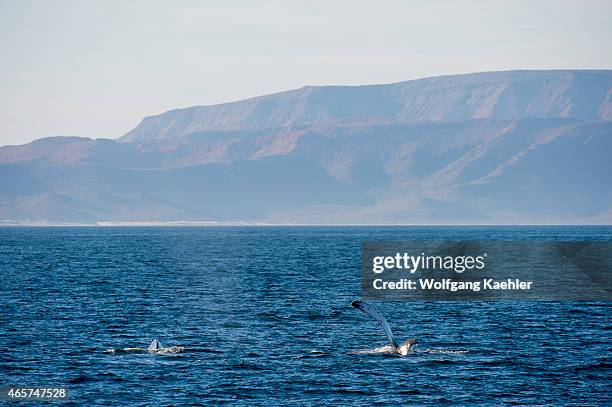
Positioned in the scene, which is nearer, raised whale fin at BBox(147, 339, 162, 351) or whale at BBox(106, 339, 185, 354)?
whale at BBox(106, 339, 185, 354)

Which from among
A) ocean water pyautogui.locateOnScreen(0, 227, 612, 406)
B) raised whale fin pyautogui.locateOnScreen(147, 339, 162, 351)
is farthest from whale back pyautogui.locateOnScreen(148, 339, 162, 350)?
ocean water pyautogui.locateOnScreen(0, 227, 612, 406)

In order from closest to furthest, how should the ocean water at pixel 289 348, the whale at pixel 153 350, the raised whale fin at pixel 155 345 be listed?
the ocean water at pixel 289 348
the whale at pixel 153 350
the raised whale fin at pixel 155 345

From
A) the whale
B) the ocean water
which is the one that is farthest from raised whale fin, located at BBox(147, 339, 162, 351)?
the ocean water

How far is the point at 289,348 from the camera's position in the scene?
58844 mm

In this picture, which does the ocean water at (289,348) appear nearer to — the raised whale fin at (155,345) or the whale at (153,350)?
the whale at (153,350)

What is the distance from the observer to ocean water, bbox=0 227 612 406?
153 feet

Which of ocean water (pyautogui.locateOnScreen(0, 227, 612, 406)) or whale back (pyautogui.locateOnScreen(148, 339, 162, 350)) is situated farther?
whale back (pyautogui.locateOnScreen(148, 339, 162, 350))

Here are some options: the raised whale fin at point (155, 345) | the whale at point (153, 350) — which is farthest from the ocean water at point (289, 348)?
the raised whale fin at point (155, 345)

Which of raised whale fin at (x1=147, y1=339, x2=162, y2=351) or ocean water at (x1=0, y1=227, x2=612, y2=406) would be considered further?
raised whale fin at (x1=147, y1=339, x2=162, y2=351)

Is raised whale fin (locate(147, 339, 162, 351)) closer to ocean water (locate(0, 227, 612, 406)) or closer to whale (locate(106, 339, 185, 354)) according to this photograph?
whale (locate(106, 339, 185, 354))

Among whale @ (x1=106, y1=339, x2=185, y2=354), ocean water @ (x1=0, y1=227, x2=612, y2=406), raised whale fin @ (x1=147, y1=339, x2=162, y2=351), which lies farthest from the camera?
raised whale fin @ (x1=147, y1=339, x2=162, y2=351)

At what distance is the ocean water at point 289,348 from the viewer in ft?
153

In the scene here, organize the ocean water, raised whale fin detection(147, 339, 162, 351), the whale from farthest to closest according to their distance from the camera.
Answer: raised whale fin detection(147, 339, 162, 351)
the whale
the ocean water

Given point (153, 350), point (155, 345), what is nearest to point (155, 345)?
point (155, 345)
